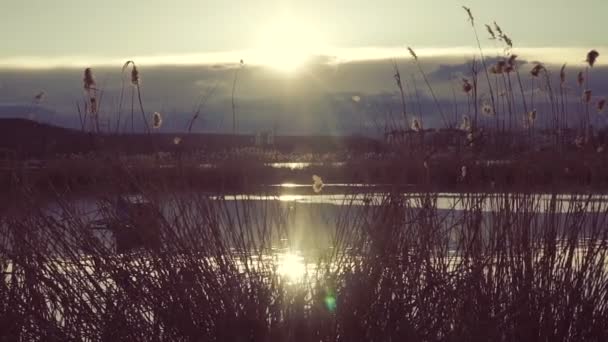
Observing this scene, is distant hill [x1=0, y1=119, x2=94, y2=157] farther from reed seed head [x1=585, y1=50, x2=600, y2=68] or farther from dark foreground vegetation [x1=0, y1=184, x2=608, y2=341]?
reed seed head [x1=585, y1=50, x2=600, y2=68]

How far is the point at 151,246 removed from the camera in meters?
4.12

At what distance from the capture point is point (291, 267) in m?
4.61

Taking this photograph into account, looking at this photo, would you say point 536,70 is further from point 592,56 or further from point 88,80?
point 88,80

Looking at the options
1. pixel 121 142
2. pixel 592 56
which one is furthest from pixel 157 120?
pixel 592 56

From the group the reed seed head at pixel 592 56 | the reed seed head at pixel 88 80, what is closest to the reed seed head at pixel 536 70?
the reed seed head at pixel 592 56

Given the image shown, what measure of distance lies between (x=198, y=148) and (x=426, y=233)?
4.85 feet

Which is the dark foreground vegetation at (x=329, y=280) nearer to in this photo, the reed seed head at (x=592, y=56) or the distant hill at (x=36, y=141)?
the distant hill at (x=36, y=141)

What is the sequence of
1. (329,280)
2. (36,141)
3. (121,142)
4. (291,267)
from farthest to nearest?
(36,141) → (121,142) → (291,267) → (329,280)

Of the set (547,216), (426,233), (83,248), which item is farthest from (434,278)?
(83,248)

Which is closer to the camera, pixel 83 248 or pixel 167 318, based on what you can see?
pixel 167 318

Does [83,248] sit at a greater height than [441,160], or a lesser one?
lesser

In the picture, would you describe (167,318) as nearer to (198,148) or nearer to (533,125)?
(198,148)

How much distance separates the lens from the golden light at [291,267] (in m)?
4.29

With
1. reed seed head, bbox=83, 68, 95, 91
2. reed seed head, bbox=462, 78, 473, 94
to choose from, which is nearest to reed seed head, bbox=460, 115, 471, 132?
reed seed head, bbox=462, 78, 473, 94
